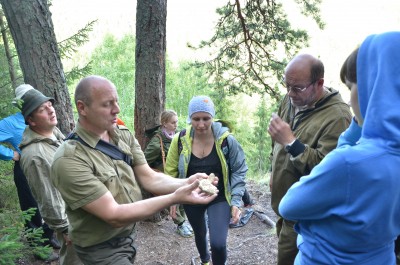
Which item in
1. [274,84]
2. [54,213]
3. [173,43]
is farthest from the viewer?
[173,43]

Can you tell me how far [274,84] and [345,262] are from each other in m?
6.63

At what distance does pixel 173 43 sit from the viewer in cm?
2505

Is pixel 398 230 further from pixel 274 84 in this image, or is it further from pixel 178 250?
pixel 274 84

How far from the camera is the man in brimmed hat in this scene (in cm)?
338

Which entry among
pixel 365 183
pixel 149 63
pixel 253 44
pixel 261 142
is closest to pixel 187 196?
pixel 365 183

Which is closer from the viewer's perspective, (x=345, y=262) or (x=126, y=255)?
(x=345, y=262)

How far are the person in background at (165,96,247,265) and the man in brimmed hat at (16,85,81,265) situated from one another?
4.53ft

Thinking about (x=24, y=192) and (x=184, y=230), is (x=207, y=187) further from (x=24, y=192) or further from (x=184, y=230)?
(x=184, y=230)

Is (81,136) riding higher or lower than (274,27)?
lower

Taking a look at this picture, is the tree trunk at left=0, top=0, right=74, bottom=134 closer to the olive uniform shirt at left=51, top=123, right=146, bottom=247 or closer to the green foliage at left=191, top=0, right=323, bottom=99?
the olive uniform shirt at left=51, top=123, right=146, bottom=247

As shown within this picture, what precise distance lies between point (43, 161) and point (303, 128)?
2.76 m

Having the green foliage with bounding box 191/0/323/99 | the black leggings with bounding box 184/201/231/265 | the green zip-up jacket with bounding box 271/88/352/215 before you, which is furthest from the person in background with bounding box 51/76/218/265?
the green foliage with bounding box 191/0/323/99

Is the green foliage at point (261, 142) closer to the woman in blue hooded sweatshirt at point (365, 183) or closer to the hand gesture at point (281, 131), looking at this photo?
the hand gesture at point (281, 131)

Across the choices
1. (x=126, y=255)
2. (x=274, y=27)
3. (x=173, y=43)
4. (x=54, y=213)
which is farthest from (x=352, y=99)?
(x=173, y=43)
